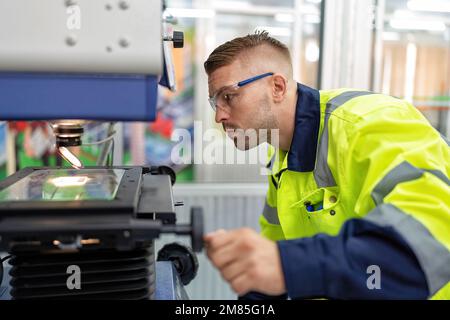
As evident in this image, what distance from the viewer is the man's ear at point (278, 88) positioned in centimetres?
121

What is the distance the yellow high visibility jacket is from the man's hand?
Result: 20mm

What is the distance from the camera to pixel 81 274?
656 millimetres

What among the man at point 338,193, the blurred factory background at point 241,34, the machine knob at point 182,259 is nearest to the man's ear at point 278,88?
the man at point 338,193

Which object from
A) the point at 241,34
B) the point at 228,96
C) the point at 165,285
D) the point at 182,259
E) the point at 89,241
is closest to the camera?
the point at 89,241

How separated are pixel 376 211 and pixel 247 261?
0.79ft

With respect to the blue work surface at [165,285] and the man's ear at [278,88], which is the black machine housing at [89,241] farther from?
the man's ear at [278,88]

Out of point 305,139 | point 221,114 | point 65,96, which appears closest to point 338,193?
point 305,139

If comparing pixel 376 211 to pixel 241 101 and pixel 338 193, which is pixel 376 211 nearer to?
pixel 338 193

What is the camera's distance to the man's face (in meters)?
1.18

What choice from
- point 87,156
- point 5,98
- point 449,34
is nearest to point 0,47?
point 5,98

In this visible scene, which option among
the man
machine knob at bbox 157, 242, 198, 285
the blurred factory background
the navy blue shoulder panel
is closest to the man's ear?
the man

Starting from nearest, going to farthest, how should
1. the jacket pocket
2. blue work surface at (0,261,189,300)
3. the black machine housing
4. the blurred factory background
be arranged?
the black machine housing → blue work surface at (0,261,189,300) → the jacket pocket → the blurred factory background

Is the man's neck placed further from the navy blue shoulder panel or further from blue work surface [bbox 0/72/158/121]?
blue work surface [bbox 0/72/158/121]

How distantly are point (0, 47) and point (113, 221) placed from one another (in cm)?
32
